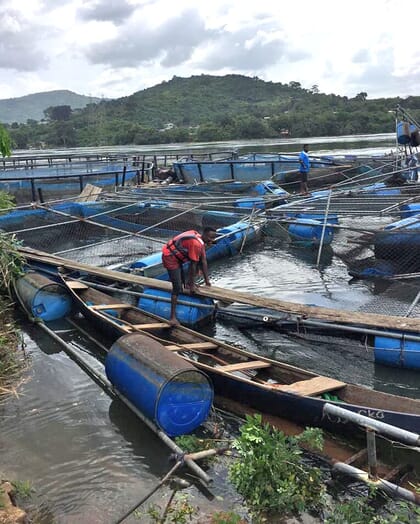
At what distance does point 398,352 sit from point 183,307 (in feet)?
12.2

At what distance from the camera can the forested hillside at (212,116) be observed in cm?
8662

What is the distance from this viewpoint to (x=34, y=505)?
473 cm

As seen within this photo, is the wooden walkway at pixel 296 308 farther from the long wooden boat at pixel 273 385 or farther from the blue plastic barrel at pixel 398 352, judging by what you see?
the long wooden boat at pixel 273 385

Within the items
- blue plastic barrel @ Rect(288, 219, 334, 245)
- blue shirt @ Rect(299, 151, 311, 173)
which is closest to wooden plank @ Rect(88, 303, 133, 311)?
blue plastic barrel @ Rect(288, 219, 334, 245)

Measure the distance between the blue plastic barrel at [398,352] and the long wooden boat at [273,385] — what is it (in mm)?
1638

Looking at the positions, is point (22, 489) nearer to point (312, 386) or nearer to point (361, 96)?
point (312, 386)

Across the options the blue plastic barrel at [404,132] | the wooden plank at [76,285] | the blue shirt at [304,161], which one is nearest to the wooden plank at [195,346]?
the wooden plank at [76,285]

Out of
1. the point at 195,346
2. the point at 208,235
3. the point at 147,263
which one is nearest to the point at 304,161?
the point at 147,263

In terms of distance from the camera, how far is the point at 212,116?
121m

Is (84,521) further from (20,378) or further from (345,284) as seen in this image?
(345,284)

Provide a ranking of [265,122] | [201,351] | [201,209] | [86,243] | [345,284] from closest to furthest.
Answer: [201,351], [345,284], [86,243], [201,209], [265,122]

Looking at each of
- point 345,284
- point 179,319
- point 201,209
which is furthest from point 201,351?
point 201,209

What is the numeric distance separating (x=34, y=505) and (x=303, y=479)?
8.55 ft

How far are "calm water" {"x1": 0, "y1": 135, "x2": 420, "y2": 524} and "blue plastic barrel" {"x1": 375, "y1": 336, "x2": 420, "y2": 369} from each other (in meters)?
0.21
